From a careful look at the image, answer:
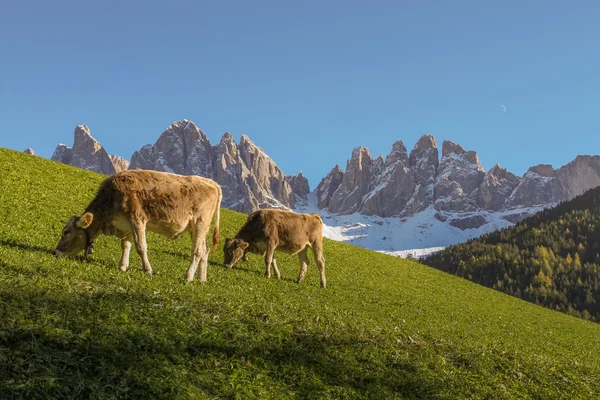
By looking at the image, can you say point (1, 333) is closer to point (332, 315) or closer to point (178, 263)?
point (332, 315)

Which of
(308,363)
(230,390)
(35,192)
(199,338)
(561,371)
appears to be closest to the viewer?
(230,390)

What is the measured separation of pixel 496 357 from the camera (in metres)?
13.1

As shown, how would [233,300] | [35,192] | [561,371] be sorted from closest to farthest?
[233,300] < [561,371] < [35,192]

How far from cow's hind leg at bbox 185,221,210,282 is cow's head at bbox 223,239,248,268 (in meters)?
6.30

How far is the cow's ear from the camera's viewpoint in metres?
13.1

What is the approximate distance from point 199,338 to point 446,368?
6296mm

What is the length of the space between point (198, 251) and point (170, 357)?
7045 millimetres

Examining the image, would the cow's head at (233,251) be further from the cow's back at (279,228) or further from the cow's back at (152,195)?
the cow's back at (152,195)

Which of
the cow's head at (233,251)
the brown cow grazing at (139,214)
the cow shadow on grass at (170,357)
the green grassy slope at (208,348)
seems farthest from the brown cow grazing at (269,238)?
the cow shadow on grass at (170,357)

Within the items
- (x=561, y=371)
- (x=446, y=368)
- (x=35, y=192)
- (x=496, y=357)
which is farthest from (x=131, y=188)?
(x=35, y=192)

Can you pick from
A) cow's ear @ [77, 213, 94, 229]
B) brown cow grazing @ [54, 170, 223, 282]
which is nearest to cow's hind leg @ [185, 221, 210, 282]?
brown cow grazing @ [54, 170, 223, 282]

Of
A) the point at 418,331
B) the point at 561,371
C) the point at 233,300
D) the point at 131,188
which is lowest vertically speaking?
the point at 561,371

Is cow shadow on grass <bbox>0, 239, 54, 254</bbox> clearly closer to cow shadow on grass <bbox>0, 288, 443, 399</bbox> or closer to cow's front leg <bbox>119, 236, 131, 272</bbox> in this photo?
cow's front leg <bbox>119, 236, 131, 272</bbox>

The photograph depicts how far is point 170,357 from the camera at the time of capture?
7680 mm
